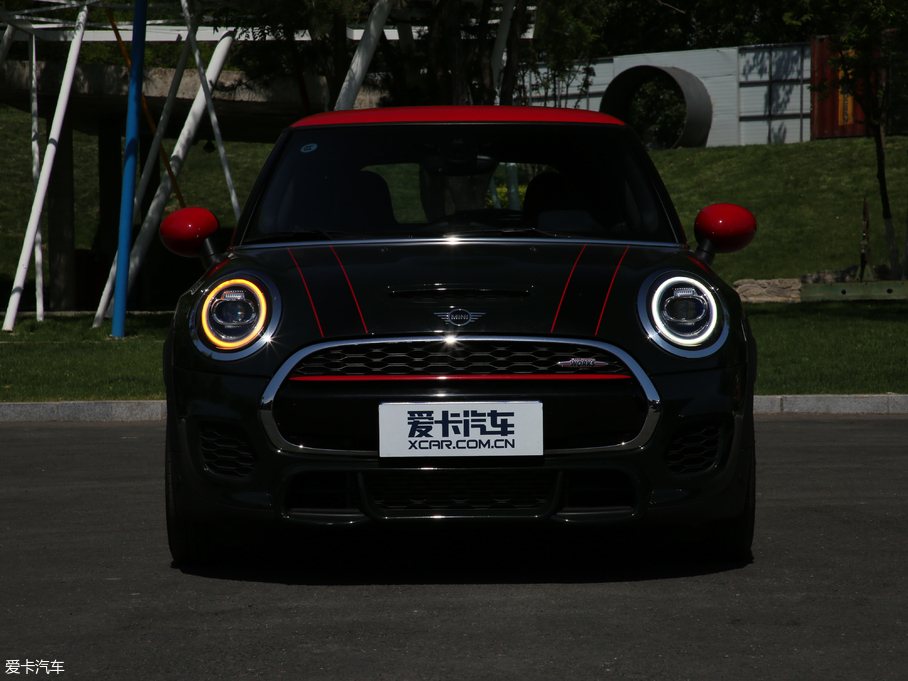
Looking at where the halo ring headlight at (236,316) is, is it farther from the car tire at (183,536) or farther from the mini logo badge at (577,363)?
the mini logo badge at (577,363)

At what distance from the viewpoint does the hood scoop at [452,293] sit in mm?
3707

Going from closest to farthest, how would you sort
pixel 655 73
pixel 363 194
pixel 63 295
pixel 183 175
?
pixel 363 194 < pixel 63 295 < pixel 655 73 < pixel 183 175

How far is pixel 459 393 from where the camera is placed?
3.52 meters

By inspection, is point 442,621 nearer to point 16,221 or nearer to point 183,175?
point 16,221

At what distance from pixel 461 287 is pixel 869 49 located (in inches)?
780

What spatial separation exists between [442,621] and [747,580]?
1.09m

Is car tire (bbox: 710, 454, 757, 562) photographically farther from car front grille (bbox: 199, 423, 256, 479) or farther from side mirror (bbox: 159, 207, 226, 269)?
side mirror (bbox: 159, 207, 226, 269)

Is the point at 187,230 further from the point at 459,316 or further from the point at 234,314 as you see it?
the point at 459,316

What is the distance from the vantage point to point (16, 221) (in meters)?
36.8

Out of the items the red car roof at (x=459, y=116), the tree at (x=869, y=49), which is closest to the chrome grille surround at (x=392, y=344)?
the red car roof at (x=459, y=116)

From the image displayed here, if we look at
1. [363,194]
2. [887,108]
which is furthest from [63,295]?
[363,194]

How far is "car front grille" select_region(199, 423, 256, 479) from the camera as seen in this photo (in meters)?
3.63

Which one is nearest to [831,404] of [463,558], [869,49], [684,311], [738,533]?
[738,533]

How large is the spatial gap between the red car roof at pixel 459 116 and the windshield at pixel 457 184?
1.3 inches
